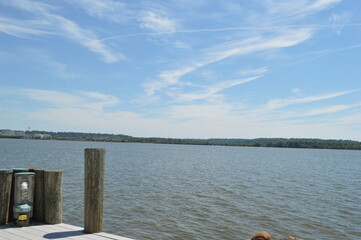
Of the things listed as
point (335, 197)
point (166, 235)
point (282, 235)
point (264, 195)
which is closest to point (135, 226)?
point (166, 235)

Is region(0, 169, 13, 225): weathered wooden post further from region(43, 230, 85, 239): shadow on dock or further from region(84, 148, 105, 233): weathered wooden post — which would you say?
region(84, 148, 105, 233): weathered wooden post

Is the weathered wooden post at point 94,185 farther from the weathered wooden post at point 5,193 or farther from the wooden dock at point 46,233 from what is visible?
the weathered wooden post at point 5,193

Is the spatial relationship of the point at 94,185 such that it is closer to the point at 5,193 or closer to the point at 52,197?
the point at 52,197

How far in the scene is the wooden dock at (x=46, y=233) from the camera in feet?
17.4

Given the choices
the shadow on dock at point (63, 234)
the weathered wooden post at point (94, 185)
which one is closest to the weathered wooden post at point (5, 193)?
the shadow on dock at point (63, 234)

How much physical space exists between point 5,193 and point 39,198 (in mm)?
599

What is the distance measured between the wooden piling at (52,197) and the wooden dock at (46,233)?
0.62ft

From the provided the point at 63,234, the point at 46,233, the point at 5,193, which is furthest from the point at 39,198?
the point at 63,234

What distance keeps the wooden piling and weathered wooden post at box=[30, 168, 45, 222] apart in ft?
0.28

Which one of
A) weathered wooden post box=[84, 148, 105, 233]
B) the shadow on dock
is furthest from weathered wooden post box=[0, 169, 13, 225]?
weathered wooden post box=[84, 148, 105, 233]

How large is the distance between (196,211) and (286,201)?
6484mm

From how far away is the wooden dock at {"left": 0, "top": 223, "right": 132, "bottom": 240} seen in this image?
5.30 meters

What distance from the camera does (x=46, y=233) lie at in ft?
18.1

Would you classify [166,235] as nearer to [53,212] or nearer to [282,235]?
[282,235]
